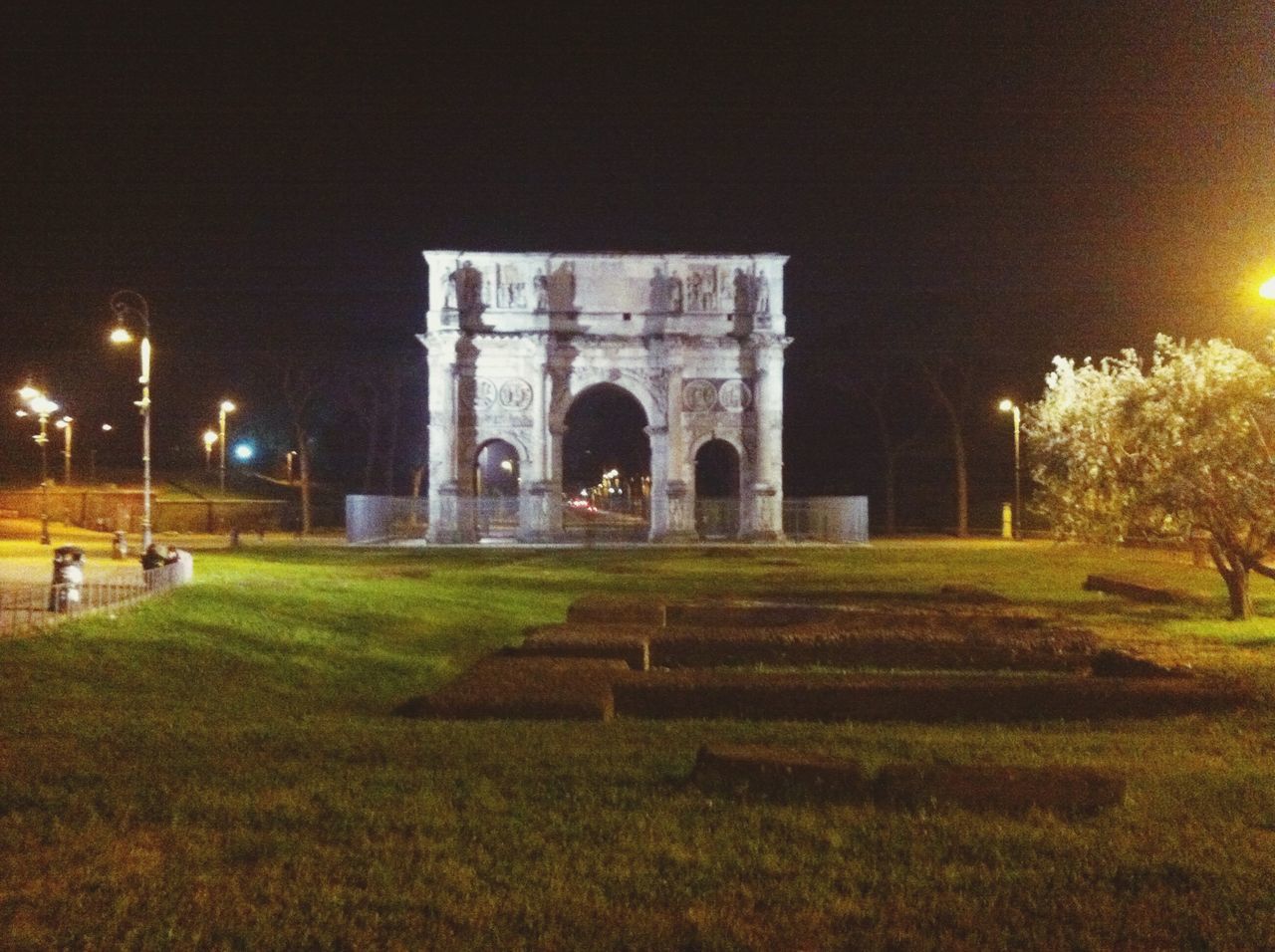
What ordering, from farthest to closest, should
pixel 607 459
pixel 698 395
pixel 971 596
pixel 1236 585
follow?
pixel 607 459
pixel 698 395
pixel 971 596
pixel 1236 585

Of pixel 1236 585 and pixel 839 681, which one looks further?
pixel 1236 585

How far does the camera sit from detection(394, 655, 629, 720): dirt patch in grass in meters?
12.1

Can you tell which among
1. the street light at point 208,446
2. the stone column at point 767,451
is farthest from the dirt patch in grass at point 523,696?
the street light at point 208,446

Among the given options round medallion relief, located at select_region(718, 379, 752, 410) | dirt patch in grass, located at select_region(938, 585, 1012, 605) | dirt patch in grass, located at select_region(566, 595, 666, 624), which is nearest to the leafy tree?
dirt patch in grass, located at select_region(938, 585, 1012, 605)

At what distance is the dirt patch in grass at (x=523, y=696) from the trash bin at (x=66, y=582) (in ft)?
20.7

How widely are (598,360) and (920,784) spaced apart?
141 feet

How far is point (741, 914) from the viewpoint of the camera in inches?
247

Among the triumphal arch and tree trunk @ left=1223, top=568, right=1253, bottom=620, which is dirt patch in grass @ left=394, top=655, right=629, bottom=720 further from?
the triumphal arch

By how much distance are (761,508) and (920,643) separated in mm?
33738

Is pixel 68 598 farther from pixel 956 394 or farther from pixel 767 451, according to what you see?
pixel 956 394

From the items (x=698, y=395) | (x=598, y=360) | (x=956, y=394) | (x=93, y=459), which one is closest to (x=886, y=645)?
(x=598, y=360)

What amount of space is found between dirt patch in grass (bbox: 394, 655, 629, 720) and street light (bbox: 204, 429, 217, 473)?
5915 centimetres

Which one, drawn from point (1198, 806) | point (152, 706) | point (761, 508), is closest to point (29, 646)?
point (152, 706)

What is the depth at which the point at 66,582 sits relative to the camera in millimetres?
17000
